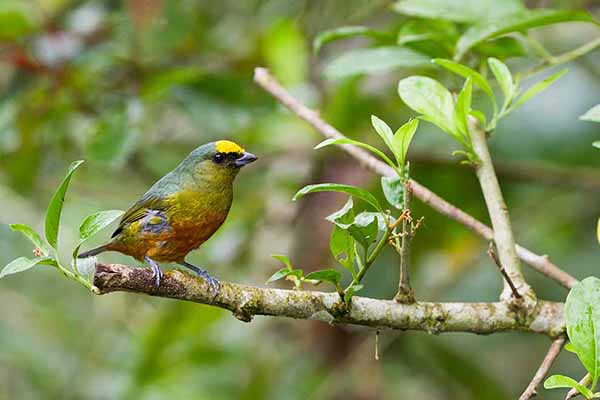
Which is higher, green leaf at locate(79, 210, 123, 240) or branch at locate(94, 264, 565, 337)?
green leaf at locate(79, 210, 123, 240)

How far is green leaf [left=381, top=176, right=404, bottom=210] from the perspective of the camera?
1437 mm

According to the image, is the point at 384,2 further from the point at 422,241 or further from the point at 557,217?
the point at 557,217

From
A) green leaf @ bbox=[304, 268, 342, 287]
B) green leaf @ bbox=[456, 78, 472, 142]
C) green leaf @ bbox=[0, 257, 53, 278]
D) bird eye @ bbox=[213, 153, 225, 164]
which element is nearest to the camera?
green leaf @ bbox=[0, 257, 53, 278]

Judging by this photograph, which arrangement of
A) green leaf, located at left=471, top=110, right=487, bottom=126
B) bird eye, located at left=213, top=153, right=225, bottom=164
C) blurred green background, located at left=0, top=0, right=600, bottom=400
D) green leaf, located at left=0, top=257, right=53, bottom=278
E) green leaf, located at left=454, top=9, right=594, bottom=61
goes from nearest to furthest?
green leaf, located at left=0, top=257, right=53, bottom=278, green leaf, located at left=471, top=110, right=487, bottom=126, green leaf, located at left=454, top=9, right=594, bottom=61, bird eye, located at left=213, top=153, right=225, bottom=164, blurred green background, located at left=0, top=0, right=600, bottom=400

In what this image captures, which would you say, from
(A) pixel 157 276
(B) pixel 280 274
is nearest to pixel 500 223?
(B) pixel 280 274

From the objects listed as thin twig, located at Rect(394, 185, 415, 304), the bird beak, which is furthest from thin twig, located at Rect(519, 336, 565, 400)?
the bird beak

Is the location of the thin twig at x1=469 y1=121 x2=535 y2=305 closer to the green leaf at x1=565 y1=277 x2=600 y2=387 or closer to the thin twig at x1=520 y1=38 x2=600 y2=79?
the green leaf at x1=565 y1=277 x2=600 y2=387

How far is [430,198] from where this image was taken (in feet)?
5.74

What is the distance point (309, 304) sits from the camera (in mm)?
1384

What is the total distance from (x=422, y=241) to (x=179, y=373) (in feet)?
3.86

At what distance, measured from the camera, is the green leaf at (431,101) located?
1557 mm

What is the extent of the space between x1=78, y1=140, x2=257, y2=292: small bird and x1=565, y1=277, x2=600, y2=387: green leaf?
857 millimetres

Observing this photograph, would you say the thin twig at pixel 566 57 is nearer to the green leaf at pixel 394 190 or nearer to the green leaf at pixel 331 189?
the green leaf at pixel 394 190

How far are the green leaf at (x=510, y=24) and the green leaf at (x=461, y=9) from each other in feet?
0.32
